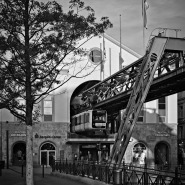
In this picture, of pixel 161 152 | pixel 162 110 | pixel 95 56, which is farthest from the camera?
pixel 162 110

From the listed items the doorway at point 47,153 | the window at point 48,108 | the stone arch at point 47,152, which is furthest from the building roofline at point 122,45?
the doorway at point 47,153

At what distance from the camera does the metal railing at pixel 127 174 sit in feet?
61.3

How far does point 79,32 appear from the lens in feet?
73.7

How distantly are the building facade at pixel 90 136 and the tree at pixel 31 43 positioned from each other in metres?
30.2

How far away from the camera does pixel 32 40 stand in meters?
22.6

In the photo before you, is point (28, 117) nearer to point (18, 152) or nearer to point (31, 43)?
point (31, 43)

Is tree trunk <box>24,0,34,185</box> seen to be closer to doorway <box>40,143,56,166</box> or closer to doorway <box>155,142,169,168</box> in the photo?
doorway <box>40,143,56,166</box>

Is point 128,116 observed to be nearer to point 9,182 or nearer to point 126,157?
point 9,182

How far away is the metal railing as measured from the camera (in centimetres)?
1870

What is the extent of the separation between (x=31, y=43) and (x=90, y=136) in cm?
3442

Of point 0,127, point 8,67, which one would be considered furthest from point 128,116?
point 0,127

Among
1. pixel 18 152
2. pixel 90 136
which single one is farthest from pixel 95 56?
pixel 18 152

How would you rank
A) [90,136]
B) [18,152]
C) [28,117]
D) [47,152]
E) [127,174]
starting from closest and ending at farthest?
1. [28,117]
2. [127,174]
3. [18,152]
4. [47,152]
5. [90,136]

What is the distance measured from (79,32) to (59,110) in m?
33.9
